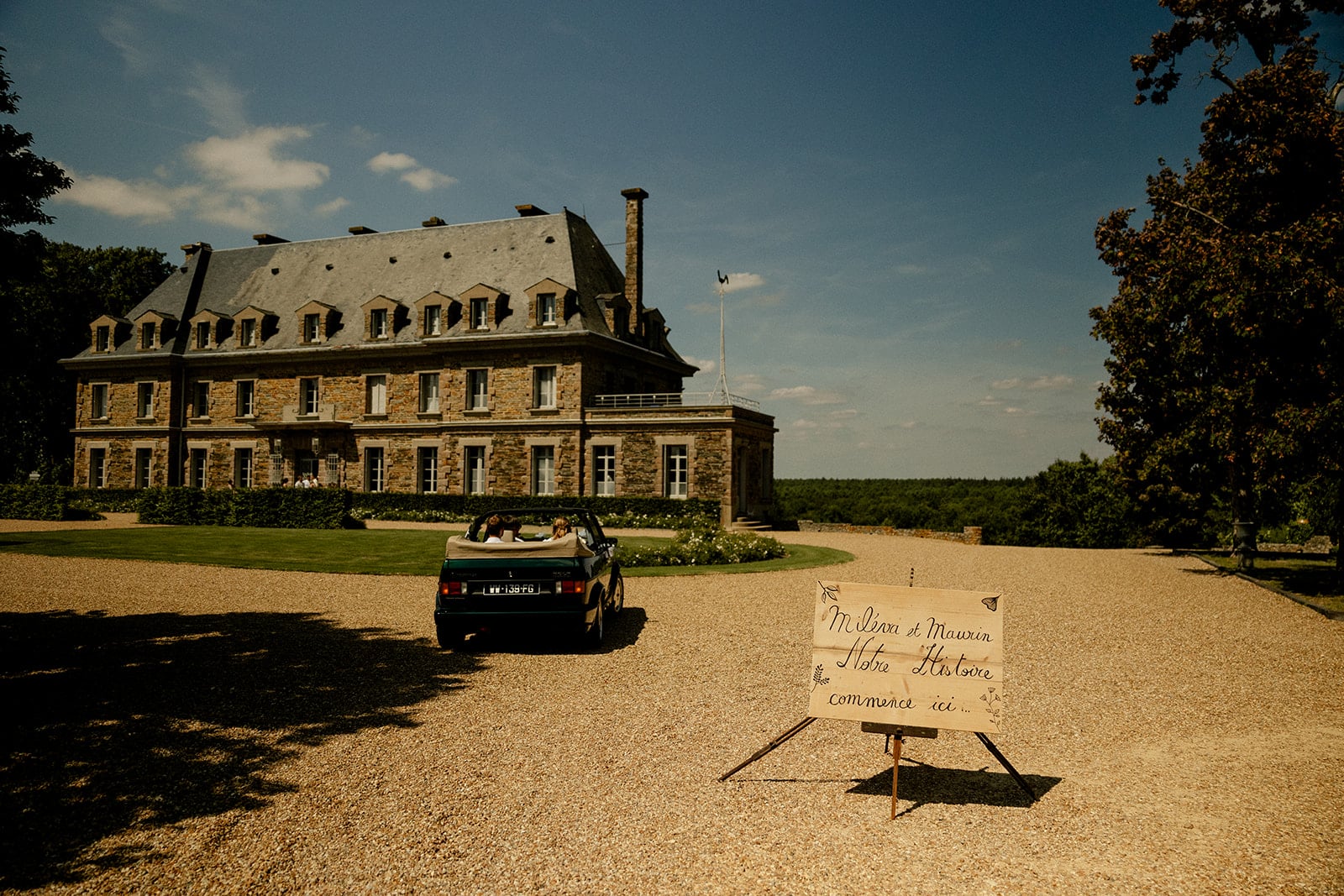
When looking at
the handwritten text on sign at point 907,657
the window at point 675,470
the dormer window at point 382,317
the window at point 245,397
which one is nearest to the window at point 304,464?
the window at point 245,397

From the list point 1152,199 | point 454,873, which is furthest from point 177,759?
point 1152,199

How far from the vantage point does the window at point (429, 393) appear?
113 ft

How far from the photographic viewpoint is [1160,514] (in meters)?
27.3

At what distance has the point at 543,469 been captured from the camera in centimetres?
3281

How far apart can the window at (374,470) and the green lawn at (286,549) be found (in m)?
10.7

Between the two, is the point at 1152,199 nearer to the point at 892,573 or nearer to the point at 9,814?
the point at 892,573

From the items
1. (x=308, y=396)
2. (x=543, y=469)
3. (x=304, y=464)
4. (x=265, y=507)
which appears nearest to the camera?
(x=265, y=507)

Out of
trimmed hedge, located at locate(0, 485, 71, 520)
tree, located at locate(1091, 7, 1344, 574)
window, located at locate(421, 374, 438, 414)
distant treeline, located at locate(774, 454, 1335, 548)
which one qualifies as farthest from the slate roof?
tree, located at locate(1091, 7, 1344, 574)

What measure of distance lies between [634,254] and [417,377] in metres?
11.1

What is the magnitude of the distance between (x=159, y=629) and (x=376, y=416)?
26834 mm

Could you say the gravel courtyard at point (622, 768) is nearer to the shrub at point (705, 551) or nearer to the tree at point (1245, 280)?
the tree at point (1245, 280)

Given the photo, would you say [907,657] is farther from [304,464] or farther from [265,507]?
[304,464]

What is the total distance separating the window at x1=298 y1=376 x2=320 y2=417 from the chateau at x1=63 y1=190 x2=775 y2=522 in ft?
0.35

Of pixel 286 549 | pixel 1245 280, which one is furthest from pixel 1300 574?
pixel 286 549
